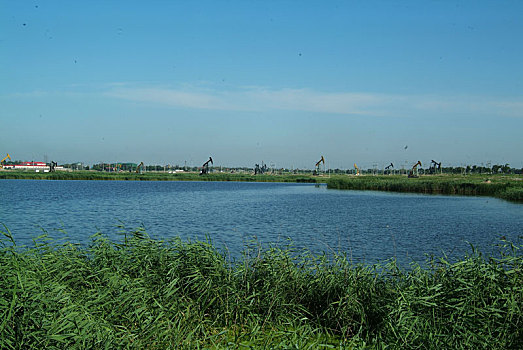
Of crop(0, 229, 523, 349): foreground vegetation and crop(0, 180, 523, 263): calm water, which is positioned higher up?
crop(0, 229, 523, 349): foreground vegetation

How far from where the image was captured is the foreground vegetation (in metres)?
5.16

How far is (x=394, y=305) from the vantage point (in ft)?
21.3

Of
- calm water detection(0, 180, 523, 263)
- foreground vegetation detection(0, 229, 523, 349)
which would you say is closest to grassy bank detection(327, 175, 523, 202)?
calm water detection(0, 180, 523, 263)

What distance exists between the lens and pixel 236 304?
6.88 meters

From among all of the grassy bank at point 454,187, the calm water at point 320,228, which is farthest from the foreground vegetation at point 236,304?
the grassy bank at point 454,187

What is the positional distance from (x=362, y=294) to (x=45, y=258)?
5590mm

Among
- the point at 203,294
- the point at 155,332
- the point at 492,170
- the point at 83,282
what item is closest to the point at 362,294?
the point at 203,294

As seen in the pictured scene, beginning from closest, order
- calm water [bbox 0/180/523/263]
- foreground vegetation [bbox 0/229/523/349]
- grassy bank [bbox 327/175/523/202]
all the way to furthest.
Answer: foreground vegetation [bbox 0/229/523/349] < calm water [bbox 0/180/523/263] < grassy bank [bbox 327/175/523/202]

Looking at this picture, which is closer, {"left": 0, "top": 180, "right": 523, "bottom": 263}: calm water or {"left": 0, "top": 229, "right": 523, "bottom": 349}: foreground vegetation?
{"left": 0, "top": 229, "right": 523, "bottom": 349}: foreground vegetation

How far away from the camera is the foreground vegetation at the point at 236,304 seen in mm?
5160

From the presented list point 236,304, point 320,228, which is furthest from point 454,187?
point 236,304

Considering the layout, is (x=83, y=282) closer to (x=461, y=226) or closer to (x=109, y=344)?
(x=109, y=344)

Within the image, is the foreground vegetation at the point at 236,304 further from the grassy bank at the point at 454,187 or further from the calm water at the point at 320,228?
the grassy bank at the point at 454,187

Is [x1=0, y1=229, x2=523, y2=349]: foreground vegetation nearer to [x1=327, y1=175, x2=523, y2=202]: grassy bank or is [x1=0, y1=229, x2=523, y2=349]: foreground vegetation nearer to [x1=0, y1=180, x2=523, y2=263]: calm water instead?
[x1=0, y1=180, x2=523, y2=263]: calm water
